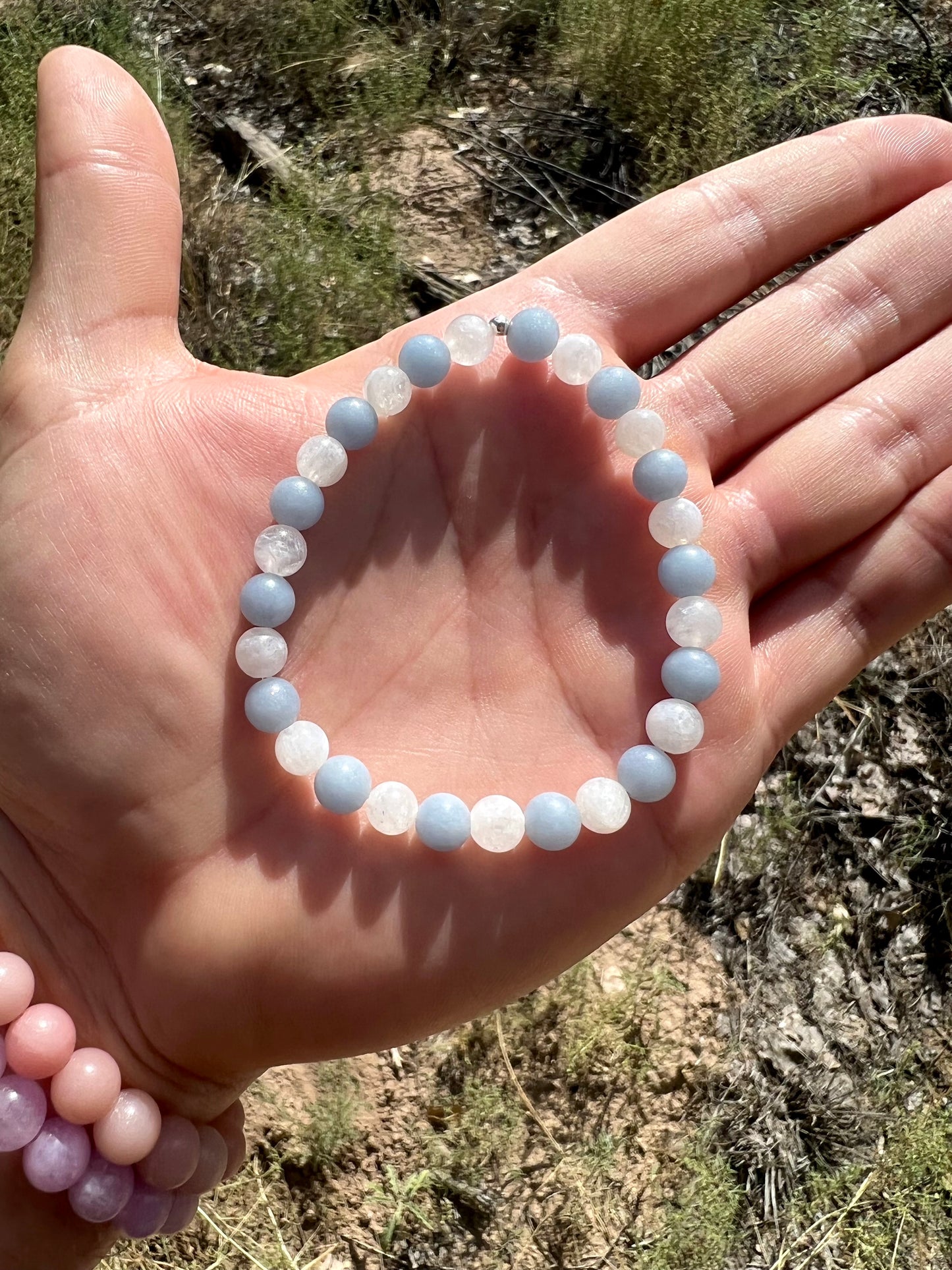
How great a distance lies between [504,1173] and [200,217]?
8.27 feet

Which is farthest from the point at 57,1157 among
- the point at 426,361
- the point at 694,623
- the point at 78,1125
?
the point at 426,361

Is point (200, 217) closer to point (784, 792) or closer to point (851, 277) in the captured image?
point (851, 277)

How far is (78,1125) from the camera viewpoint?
1806mm

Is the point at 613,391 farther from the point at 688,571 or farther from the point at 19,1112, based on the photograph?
the point at 19,1112

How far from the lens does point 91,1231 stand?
186 centimetres

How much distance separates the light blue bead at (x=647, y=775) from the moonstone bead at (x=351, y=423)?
0.72 meters

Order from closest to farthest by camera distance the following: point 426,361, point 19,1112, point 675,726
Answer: point 19,1112, point 675,726, point 426,361

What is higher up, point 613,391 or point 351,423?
point 613,391

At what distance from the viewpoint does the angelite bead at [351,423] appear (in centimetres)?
193

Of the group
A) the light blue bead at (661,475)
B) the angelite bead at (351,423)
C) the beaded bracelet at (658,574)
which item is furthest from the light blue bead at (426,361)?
the light blue bead at (661,475)

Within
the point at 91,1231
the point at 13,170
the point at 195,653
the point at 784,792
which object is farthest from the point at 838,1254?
the point at 13,170

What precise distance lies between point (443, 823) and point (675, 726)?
425 mm

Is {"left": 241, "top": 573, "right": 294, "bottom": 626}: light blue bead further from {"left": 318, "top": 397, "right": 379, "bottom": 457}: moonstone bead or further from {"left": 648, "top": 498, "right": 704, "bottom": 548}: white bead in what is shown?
{"left": 648, "top": 498, "right": 704, "bottom": 548}: white bead

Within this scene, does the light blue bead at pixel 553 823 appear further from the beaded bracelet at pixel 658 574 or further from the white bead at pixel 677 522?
the white bead at pixel 677 522
